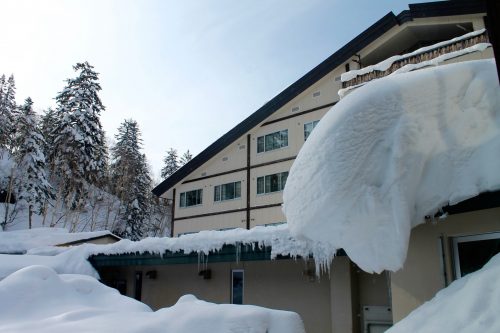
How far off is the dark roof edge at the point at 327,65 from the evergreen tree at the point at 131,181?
13661mm

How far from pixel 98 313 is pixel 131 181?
31.7 m

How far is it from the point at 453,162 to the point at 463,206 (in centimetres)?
50

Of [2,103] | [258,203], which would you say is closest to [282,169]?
[258,203]

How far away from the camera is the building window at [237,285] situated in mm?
11219

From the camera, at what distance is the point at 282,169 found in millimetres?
18469

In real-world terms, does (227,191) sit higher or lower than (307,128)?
lower

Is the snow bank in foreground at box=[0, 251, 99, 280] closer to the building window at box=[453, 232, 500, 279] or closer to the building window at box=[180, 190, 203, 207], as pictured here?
the building window at box=[180, 190, 203, 207]

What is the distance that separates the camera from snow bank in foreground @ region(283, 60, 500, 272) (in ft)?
12.9

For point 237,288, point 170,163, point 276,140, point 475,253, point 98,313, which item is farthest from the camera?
point 170,163

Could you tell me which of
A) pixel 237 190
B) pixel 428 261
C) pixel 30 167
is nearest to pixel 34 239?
pixel 237 190

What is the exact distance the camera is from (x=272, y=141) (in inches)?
753

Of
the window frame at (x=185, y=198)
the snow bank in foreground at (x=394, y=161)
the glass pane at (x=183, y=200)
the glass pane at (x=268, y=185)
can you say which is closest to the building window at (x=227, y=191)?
the window frame at (x=185, y=198)

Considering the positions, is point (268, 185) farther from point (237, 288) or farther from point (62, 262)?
point (62, 262)

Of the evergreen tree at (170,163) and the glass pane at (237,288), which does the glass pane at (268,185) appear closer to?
the glass pane at (237,288)
